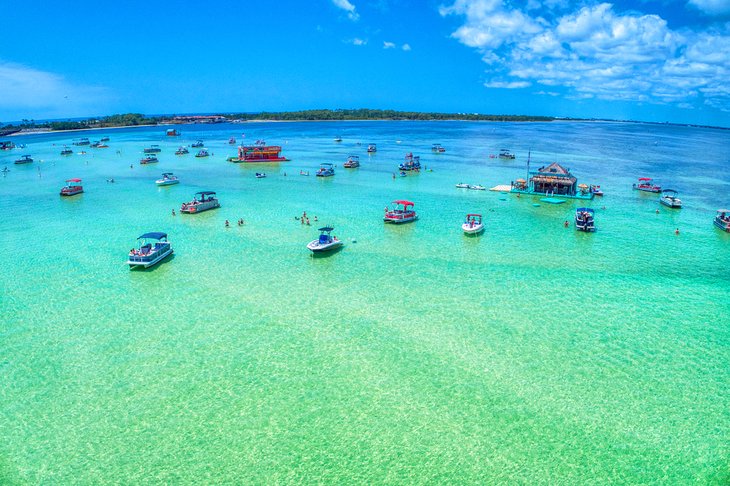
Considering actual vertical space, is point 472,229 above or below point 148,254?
below

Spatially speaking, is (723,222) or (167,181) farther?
(167,181)

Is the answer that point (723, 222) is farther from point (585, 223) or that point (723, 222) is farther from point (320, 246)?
point (320, 246)

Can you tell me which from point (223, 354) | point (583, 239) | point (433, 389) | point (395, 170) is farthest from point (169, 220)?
point (395, 170)

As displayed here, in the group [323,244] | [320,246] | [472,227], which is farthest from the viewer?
[472,227]

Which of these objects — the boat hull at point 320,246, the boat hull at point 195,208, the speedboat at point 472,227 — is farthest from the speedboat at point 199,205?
the speedboat at point 472,227

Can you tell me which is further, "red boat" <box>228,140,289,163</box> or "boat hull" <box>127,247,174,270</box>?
"red boat" <box>228,140,289,163</box>

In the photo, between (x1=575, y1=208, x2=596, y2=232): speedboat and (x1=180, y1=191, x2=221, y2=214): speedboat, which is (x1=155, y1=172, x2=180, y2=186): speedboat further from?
(x1=575, y1=208, x2=596, y2=232): speedboat

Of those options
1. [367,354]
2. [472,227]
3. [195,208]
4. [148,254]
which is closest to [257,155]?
[195,208]

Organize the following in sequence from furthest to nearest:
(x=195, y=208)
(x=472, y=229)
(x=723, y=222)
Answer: (x=195, y=208) < (x=723, y=222) < (x=472, y=229)

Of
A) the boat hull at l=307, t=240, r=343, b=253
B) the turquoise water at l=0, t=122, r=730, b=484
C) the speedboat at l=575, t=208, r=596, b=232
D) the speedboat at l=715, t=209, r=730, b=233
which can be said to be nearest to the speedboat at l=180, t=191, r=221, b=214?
the turquoise water at l=0, t=122, r=730, b=484
